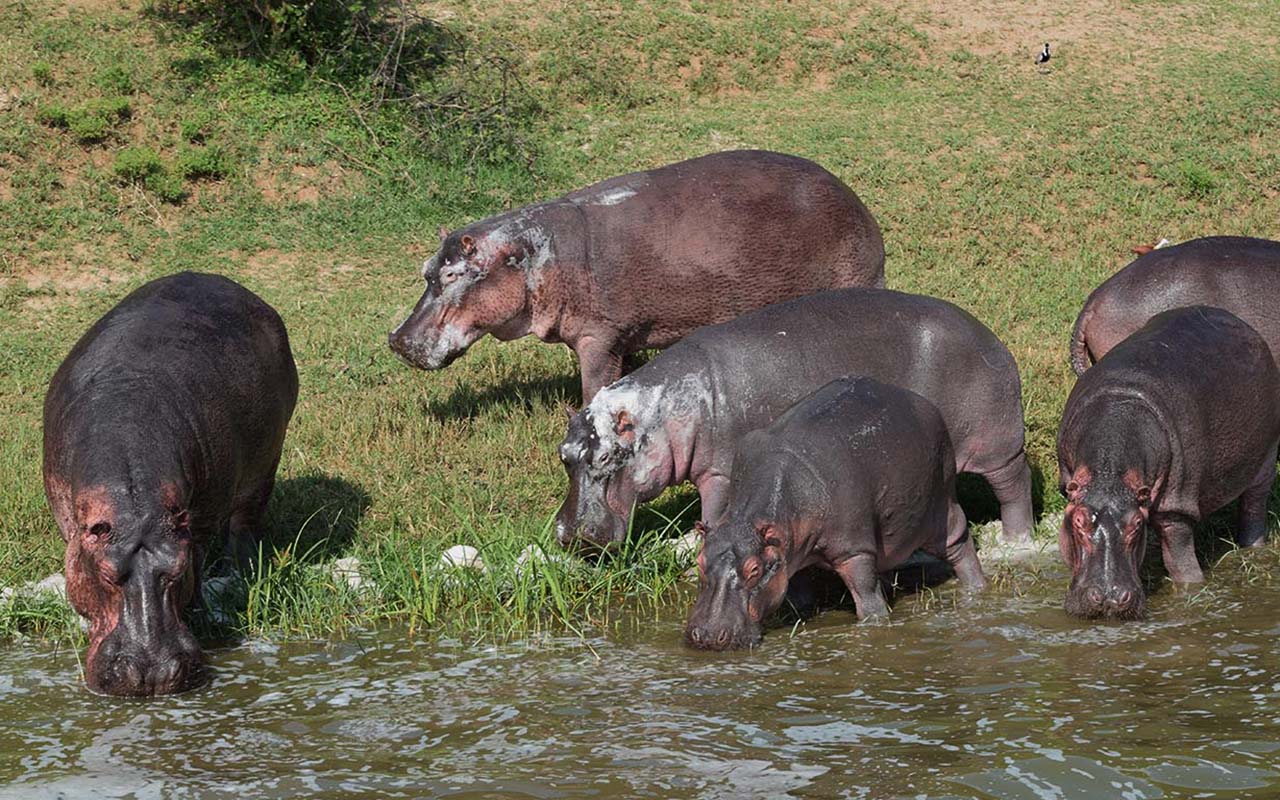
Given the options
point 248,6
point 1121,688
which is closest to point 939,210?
point 248,6

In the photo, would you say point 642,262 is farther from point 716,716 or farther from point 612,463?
point 716,716

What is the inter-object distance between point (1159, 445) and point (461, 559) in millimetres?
2846

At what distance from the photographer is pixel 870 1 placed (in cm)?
1852

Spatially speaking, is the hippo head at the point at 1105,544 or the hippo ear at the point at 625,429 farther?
the hippo ear at the point at 625,429

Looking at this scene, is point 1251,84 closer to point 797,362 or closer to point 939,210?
point 939,210

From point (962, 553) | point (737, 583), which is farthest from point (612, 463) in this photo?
point (962, 553)

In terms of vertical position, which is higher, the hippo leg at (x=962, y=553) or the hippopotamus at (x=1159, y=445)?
the hippopotamus at (x=1159, y=445)

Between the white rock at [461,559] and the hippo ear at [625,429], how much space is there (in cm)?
77

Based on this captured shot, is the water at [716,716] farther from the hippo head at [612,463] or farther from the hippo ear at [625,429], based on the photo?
the hippo ear at [625,429]

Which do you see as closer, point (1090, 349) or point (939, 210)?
point (1090, 349)

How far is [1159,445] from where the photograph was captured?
6.18 meters

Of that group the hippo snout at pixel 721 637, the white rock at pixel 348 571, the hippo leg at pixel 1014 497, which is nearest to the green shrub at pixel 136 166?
the white rock at pixel 348 571

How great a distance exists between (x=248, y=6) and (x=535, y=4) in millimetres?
3729

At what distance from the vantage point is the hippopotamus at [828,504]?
582cm
